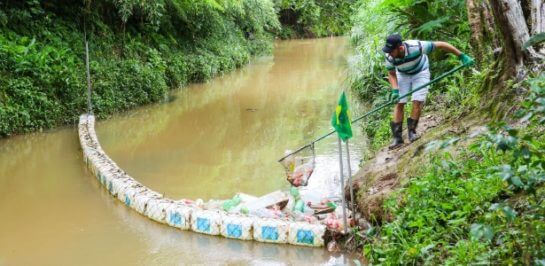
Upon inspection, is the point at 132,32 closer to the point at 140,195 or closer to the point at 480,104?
the point at 140,195

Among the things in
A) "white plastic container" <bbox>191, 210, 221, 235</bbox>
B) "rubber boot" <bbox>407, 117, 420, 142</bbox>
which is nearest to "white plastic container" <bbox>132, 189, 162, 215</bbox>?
"white plastic container" <bbox>191, 210, 221, 235</bbox>

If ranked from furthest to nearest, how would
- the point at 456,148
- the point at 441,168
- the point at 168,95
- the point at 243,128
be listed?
1. the point at 168,95
2. the point at 243,128
3. the point at 456,148
4. the point at 441,168

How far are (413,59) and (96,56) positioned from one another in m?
9.17

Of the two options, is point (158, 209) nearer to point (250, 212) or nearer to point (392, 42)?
point (250, 212)

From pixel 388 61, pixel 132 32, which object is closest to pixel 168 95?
pixel 132 32

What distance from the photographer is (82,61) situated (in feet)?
39.4

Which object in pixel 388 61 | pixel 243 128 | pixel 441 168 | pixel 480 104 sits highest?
pixel 388 61

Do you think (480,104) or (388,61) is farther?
(388,61)

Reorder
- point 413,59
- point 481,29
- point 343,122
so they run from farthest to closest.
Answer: point 481,29, point 413,59, point 343,122

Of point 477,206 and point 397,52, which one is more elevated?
point 397,52

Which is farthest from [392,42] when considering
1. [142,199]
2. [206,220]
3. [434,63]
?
[142,199]

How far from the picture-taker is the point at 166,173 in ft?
26.8

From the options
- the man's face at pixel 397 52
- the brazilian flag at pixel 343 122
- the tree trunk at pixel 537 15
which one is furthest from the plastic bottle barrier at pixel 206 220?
the tree trunk at pixel 537 15

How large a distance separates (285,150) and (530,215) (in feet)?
20.5
